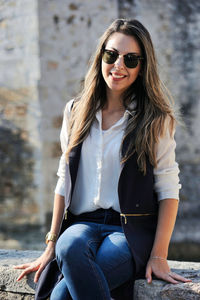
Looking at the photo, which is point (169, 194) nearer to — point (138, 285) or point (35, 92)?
point (138, 285)

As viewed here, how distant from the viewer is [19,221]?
5699 millimetres

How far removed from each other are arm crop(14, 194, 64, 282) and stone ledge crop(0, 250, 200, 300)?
0.12 feet

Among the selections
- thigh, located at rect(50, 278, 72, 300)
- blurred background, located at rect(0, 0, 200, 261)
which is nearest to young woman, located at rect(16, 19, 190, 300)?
thigh, located at rect(50, 278, 72, 300)

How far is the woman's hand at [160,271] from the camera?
2.02 meters

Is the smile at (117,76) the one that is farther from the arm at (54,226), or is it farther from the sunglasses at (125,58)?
the arm at (54,226)

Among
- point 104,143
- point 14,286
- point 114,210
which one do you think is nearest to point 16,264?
point 14,286

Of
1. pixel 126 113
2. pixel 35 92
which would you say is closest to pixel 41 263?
pixel 126 113

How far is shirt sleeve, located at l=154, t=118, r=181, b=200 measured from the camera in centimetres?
215

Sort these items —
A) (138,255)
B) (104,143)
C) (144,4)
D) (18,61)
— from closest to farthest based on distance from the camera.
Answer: (138,255) → (104,143) → (18,61) → (144,4)

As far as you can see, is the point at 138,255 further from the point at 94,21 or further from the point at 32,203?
the point at 94,21

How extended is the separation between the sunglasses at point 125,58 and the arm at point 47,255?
2.41 feet

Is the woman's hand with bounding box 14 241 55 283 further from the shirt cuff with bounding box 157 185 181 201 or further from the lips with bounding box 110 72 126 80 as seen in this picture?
the lips with bounding box 110 72 126 80

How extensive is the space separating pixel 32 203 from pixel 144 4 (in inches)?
125

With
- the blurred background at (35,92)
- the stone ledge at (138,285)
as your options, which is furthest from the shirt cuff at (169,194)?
the blurred background at (35,92)
